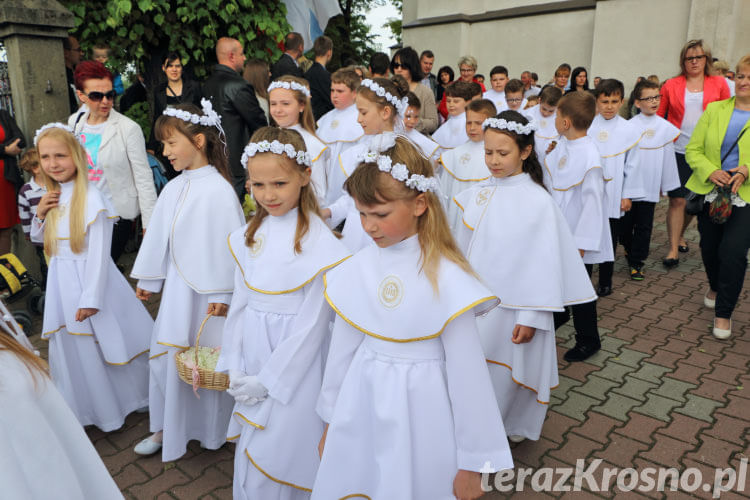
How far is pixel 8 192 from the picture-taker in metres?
5.86

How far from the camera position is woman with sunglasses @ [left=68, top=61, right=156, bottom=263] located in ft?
15.3

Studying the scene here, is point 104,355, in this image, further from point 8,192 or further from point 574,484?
point 8,192

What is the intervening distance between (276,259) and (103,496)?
4.39 feet

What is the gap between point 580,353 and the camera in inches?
184

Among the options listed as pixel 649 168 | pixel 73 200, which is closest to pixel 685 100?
pixel 649 168

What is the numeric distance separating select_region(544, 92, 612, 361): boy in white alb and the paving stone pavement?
0.87ft

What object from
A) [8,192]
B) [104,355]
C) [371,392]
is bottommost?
[104,355]

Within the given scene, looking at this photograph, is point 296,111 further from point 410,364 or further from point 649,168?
point 649,168

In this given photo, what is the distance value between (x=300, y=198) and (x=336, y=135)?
298cm

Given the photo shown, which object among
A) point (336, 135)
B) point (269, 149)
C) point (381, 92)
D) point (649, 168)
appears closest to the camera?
point (269, 149)

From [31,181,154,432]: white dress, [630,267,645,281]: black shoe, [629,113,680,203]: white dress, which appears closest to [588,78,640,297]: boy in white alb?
[629,113,680,203]: white dress

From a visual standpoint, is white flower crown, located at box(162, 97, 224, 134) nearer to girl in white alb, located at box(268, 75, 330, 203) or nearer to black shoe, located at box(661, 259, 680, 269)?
girl in white alb, located at box(268, 75, 330, 203)

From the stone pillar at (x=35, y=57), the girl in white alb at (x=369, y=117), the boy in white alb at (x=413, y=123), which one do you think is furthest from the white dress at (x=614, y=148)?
the stone pillar at (x=35, y=57)

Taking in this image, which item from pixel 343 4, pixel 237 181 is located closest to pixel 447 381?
pixel 237 181
